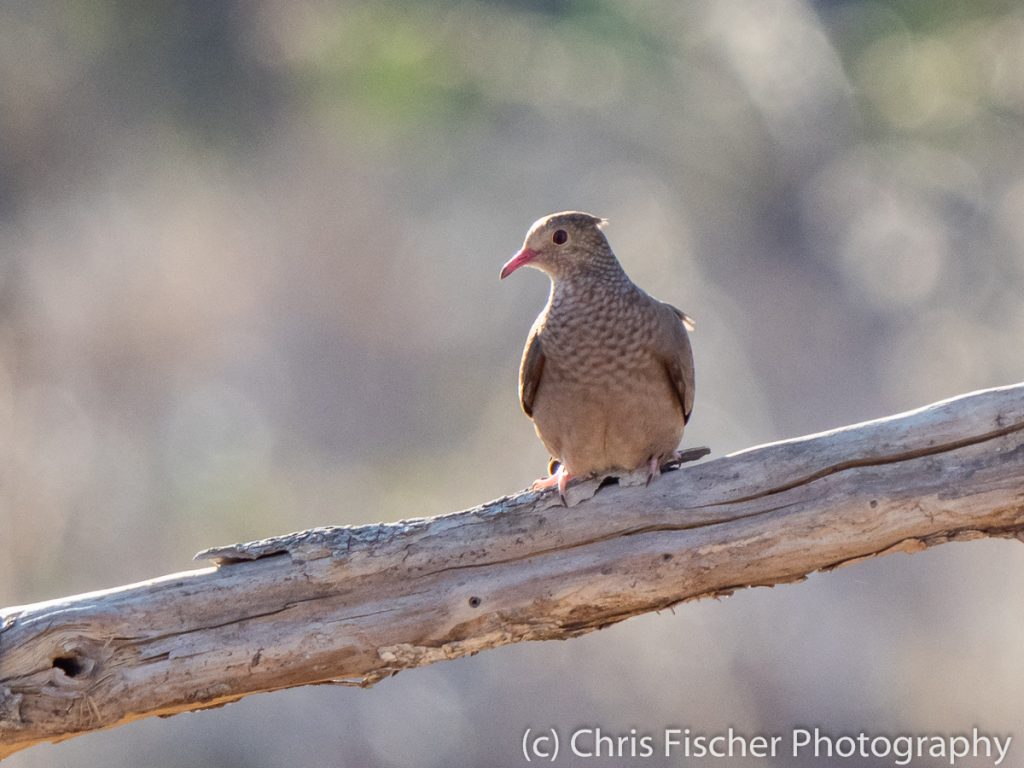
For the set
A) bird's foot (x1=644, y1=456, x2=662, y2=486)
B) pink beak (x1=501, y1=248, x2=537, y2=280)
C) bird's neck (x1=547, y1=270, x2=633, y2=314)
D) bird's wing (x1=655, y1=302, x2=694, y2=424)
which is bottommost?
bird's foot (x1=644, y1=456, x2=662, y2=486)

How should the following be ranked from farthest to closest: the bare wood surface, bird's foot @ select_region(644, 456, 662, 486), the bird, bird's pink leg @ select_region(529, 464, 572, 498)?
the bird < bird's pink leg @ select_region(529, 464, 572, 498) < bird's foot @ select_region(644, 456, 662, 486) < the bare wood surface

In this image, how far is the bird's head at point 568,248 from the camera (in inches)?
169

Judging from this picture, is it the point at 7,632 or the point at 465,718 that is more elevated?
the point at 465,718

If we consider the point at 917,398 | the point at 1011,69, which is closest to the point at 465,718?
the point at 917,398

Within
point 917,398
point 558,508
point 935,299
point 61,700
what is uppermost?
point 935,299

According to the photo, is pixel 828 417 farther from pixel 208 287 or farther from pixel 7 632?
pixel 7 632

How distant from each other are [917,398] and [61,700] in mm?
7441

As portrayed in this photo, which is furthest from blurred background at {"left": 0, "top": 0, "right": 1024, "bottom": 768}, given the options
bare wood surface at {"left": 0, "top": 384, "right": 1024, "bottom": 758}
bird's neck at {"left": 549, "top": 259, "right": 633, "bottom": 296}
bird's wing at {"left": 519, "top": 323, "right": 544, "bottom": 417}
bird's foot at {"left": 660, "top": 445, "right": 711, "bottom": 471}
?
bare wood surface at {"left": 0, "top": 384, "right": 1024, "bottom": 758}

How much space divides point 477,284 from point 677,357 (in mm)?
7591

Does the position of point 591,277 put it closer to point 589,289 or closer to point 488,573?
point 589,289

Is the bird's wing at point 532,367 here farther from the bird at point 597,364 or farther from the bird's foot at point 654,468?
the bird's foot at point 654,468

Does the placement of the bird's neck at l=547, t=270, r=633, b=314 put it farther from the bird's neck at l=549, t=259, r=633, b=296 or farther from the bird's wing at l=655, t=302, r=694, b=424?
the bird's wing at l=655, t=302, r=694, b=424

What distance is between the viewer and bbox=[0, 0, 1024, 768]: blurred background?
8.98 meters

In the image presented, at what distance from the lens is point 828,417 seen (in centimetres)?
1093
